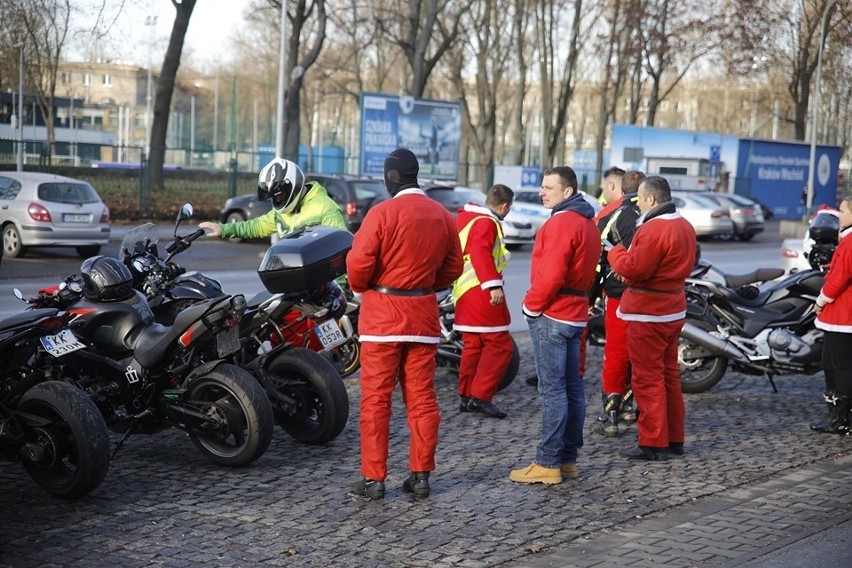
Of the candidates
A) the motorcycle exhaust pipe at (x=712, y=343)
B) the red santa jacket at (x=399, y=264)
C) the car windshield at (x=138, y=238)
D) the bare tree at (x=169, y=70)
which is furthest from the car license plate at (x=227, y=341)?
the bare tree at (x=169, y=70)

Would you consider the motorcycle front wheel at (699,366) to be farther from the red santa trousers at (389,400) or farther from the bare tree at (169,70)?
the bare tree at (169,70)

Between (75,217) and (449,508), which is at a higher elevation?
(75,217)

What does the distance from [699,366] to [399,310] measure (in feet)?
14.8

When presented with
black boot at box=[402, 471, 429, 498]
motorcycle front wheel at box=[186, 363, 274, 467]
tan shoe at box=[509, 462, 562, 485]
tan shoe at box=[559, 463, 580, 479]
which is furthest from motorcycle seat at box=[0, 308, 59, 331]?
tan shoe at box=[559, 463, 580, 479]

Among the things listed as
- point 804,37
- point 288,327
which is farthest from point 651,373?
point 804,37

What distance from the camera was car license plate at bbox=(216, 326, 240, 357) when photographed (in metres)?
6.63

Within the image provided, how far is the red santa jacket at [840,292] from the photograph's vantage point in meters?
8.20

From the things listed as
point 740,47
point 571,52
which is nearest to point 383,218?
point 740,47

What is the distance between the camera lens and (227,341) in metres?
6.66

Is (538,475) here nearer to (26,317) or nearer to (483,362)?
(483,362)

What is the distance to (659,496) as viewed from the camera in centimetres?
665

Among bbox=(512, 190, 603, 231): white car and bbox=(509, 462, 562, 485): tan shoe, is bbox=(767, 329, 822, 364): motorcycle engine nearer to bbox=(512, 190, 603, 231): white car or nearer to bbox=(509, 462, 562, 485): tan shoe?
bbox=(509, 462, 562, 485): tan shoe

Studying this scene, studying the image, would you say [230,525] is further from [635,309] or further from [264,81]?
[264,81]

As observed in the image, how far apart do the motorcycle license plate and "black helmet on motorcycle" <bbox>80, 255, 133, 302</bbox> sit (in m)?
1.36
